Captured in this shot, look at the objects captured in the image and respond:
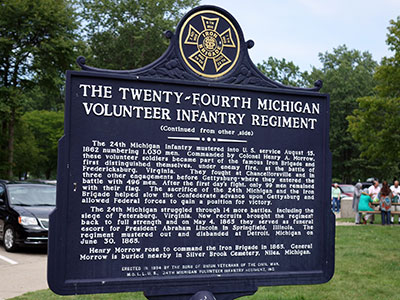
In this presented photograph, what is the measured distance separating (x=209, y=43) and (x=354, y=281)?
5.09m

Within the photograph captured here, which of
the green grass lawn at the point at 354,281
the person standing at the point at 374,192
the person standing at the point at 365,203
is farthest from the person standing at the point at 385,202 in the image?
the green grass lawn at the point at 354,281

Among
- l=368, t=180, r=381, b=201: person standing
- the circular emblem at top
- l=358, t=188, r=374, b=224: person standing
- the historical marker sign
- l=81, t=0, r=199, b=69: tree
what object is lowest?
l=358, t=188, r=374, b=224: person standing

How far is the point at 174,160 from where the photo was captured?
14.2 ft

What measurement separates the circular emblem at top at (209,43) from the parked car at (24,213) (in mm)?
7856

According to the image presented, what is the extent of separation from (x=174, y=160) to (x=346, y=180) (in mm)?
47136

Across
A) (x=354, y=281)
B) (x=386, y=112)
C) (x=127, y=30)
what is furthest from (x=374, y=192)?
(x=127, y=30)

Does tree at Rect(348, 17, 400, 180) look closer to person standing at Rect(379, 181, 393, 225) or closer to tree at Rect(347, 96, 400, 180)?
tree at Rect(347, 96, 400, 180)

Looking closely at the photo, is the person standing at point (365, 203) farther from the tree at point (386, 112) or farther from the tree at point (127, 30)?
the tree at point (127, 30)

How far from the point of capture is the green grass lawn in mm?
7008

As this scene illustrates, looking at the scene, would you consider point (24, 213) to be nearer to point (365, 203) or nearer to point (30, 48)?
point (365, 203)

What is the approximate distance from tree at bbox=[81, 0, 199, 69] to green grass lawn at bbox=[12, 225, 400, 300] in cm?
2676

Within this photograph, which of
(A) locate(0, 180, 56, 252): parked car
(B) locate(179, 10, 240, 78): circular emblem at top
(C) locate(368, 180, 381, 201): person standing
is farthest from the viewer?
(C) locate(368, 180, 381, 201): person standing

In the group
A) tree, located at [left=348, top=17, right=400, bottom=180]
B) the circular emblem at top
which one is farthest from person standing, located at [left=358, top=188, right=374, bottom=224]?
the circular emblem at top


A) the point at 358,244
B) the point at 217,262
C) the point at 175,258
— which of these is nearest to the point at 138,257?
the point at 175,258
